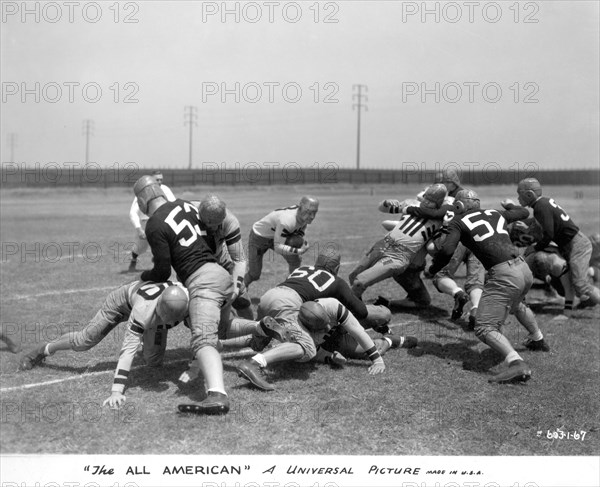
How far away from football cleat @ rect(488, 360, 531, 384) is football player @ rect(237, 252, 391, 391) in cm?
138

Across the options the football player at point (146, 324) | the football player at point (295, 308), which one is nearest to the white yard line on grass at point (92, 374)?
the football player at point (295, 308)

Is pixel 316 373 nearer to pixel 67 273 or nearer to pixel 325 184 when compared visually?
pixel 67 273

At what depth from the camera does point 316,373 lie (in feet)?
→ 21.2

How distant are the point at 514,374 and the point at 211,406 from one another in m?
2.81

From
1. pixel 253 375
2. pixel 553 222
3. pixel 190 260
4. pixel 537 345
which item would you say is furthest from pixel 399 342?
pixel 553 222

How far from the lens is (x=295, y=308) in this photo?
20.8 ft

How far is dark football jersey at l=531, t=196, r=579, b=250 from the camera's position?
28.0 ft

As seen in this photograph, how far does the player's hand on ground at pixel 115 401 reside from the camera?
218 inches

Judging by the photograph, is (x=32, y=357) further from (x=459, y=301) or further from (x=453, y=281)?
(x=453, y=281)

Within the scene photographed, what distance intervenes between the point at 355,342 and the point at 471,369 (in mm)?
1179

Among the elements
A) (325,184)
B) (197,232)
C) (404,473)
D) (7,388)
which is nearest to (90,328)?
(7,388)

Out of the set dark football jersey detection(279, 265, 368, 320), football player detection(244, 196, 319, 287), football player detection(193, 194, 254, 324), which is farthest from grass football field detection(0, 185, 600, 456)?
football player detection(244, 196, 319, 287)

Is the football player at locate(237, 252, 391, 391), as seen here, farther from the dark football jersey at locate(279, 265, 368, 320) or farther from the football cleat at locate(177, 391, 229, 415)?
the football cleat at locate(177, 391, 229, 415)

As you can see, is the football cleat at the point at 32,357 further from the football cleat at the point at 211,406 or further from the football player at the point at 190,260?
the football cleat at the point at 211,406
